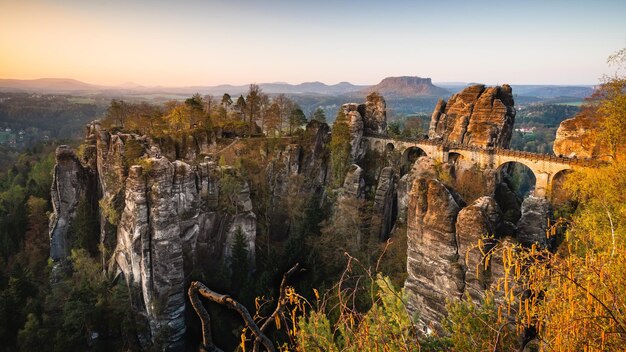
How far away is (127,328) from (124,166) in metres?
11.5

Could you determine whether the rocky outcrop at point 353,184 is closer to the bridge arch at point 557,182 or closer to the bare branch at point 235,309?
the bridge arch at point 557,182

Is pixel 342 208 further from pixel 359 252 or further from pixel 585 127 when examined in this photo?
pixel 585 127

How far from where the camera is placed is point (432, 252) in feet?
44.2

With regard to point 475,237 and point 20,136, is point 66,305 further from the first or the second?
point 20,136

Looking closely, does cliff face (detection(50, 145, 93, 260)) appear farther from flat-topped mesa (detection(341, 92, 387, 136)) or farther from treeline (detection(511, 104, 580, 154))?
treeline (detection(511, 104, 580, 154))

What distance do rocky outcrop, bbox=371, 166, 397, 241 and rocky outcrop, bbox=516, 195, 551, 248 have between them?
19231 mm

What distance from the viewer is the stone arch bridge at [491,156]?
31.0 metres

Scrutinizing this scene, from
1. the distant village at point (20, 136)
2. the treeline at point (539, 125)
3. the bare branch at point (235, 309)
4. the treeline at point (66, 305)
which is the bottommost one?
the treeline at point (66, 305)

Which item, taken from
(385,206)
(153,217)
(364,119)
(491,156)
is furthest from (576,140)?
(153,217)

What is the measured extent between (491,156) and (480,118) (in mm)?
4548

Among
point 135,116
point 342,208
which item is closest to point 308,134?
point 342,208

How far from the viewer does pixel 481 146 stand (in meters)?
36.4

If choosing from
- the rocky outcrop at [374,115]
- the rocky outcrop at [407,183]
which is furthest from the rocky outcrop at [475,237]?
the rocky outcrop at [374,115]

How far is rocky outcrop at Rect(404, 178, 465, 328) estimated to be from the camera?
1297cm
